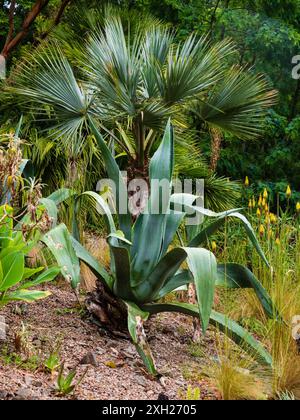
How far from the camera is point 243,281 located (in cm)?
397

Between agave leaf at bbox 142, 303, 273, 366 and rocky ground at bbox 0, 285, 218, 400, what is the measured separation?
267 millimetres

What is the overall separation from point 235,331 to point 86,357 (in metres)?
0.88

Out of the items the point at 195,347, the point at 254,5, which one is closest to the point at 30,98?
the point at 195,347

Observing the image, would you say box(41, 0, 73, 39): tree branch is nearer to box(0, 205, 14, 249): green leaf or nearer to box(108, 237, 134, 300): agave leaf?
box(108, 237, 134, 300): agave leaf

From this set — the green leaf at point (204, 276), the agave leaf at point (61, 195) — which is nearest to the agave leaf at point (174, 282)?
the green leaf at point (204, 276)

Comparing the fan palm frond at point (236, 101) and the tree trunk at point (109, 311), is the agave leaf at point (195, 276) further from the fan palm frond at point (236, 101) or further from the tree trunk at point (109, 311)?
the fan palm frond at point (236, 101)

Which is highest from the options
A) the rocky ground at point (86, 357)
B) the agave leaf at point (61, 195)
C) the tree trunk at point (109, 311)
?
the agave leaf at point (61, 195)

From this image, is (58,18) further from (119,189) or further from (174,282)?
(174,282)

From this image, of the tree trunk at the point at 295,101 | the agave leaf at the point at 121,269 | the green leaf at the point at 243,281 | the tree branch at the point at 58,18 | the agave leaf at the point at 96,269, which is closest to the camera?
the agave leaf at the point at 121,269

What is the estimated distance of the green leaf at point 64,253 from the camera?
3.45 m

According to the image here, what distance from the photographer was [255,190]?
10.6m

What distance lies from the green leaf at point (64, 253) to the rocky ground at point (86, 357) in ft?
1.20
